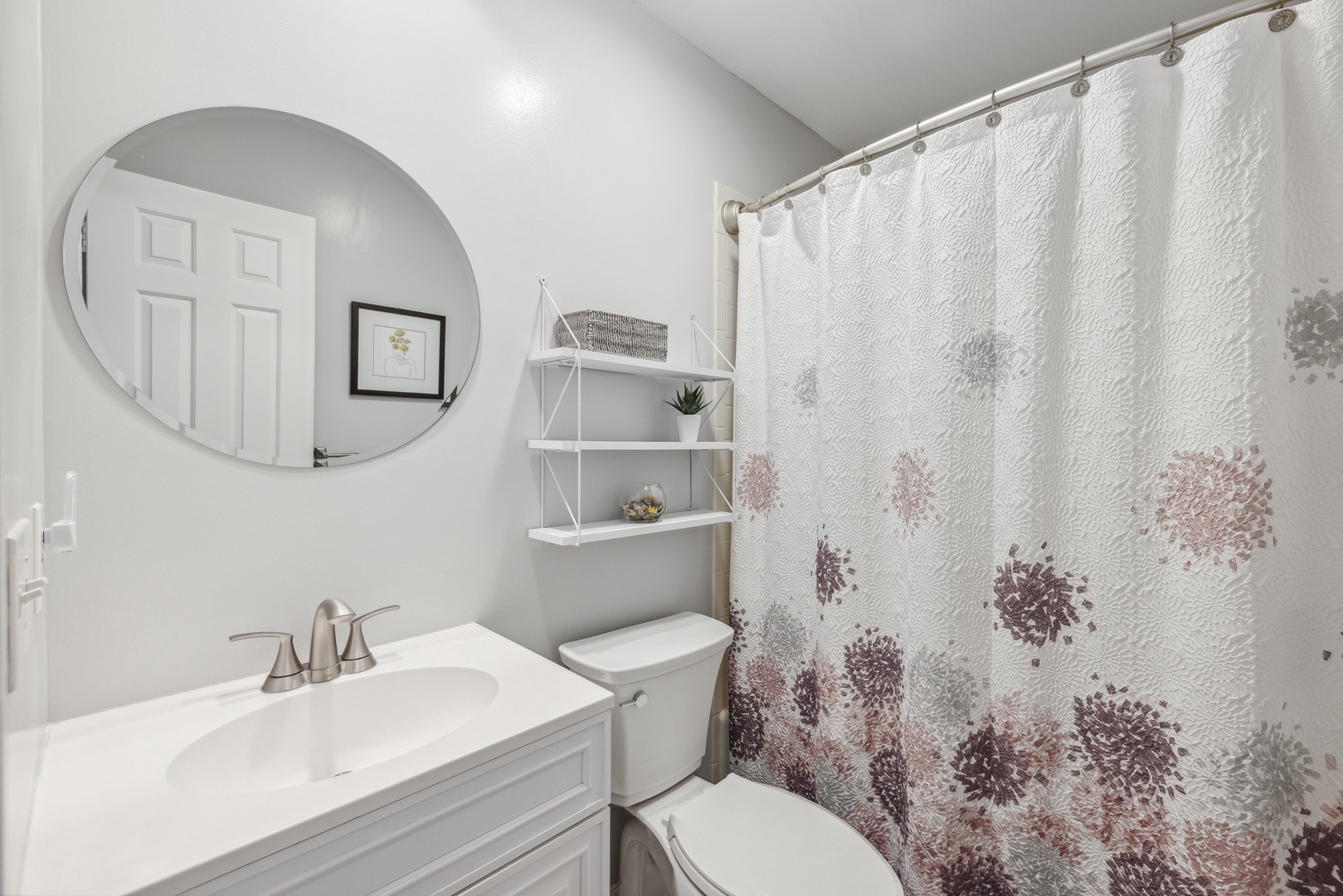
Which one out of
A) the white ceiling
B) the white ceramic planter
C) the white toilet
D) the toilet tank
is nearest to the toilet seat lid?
the white toilet

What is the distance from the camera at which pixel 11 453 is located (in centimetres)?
52

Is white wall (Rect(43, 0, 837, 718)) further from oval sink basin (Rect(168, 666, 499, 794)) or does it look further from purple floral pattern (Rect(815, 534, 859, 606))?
purple floral pattern (Rect(815, 534, 859, 606))

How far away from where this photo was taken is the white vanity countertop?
601 millimetres

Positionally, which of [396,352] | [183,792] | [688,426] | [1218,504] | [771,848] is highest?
[396,352]

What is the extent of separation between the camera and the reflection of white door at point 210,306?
2.96 ft

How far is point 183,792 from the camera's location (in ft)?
2.33

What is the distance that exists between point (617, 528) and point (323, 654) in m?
0.63

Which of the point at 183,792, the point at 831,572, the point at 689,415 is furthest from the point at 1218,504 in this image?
the point at 183,792

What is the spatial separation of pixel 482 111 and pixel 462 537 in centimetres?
94

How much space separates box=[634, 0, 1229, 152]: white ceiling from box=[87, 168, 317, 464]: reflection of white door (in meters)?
1.22

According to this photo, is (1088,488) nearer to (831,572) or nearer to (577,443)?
(831,572)

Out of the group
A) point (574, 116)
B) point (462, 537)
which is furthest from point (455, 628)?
point (574, 116)

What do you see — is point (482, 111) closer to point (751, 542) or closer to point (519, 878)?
point (751, 542)

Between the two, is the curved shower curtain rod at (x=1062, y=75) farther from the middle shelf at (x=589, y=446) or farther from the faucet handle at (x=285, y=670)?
the faucet handle at (x=285, y=670)
